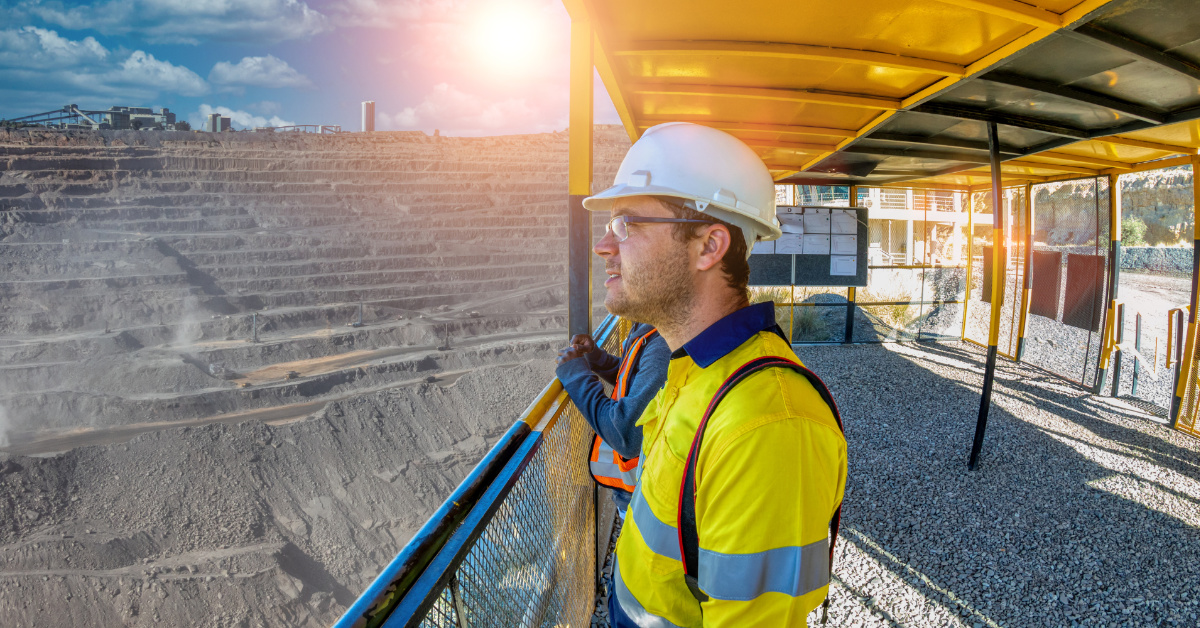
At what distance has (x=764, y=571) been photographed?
90 cm

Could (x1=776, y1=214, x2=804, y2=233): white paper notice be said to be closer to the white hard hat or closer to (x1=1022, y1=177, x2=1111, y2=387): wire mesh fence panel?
(x1=1022, y1=177, x2=1111, y2=387): wire mesh fence panel

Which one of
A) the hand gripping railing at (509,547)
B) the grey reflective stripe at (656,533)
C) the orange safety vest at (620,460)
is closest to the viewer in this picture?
the hand gripping railing at (509,547)

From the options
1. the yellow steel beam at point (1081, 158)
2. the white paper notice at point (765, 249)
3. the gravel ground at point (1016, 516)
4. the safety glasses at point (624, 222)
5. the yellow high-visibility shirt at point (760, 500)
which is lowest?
the gravel ground at point (1016, 516)

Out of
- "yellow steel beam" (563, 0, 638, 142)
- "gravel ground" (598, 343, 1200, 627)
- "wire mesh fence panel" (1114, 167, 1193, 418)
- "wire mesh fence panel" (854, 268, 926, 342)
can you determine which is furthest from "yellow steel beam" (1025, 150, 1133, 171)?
"wire mesh fence panel" (1114, 167, 1193, 418)

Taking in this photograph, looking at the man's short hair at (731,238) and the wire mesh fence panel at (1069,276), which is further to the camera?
the wire mesh fence panel at (1069,276)

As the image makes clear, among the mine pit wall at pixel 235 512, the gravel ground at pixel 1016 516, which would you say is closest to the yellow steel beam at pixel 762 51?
the gravel ground at pixel 1016 516

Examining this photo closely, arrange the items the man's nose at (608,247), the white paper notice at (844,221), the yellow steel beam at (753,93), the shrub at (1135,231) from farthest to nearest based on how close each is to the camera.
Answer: the shrub at (1135,231), the white paper notice at (844,221), the yellow steel beam at (753,93), the man's nose at (608,247)

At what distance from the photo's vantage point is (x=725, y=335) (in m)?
1.22

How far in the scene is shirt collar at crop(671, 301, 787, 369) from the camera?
3.96 feet

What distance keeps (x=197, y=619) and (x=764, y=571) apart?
51.8 ft

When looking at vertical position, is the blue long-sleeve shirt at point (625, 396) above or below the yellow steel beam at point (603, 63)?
below

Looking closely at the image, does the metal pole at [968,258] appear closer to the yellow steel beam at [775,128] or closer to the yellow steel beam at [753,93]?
the yellow steel beam at [775,128]

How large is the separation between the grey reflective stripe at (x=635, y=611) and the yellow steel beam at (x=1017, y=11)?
8.75 feet

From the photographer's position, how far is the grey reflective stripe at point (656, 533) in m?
1.10
